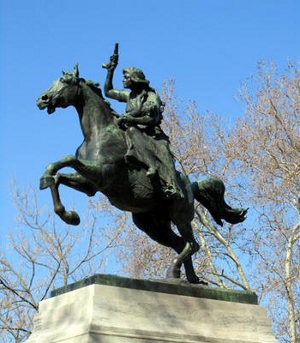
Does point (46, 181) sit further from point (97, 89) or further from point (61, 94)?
point (97, 89)

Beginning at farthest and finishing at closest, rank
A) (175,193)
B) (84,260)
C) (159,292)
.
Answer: (84,260), (175,193), (159,292)

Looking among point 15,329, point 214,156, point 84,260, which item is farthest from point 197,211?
point 15,329

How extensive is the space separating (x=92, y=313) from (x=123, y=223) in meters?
14.8

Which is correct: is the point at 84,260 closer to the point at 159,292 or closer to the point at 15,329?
the point at 15,329

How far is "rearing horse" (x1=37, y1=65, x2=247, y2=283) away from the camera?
25.7ft

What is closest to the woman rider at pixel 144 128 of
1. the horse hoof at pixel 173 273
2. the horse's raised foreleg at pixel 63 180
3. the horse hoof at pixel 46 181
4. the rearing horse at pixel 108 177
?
the rearing horse at pixel 108 177

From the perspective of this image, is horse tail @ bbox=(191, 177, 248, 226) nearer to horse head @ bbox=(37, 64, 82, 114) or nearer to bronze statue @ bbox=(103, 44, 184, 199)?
bronze statue @ bbox=(103, 44, 184, 199)

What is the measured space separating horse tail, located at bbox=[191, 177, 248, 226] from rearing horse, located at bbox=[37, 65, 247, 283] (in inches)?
12.6

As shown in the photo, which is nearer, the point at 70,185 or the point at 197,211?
the point at 70,185

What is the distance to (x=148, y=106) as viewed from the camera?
8672 mm

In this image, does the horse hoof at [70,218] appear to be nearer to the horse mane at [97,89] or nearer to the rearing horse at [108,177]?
the rearing horse at [108,177]

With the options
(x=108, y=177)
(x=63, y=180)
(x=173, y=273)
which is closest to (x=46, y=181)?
(x=63, y=180)

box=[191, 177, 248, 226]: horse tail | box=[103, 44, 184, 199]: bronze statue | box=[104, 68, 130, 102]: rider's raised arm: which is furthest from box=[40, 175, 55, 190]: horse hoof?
box=[191, 177, 248, 226]: horse tail

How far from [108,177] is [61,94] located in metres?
1.22
